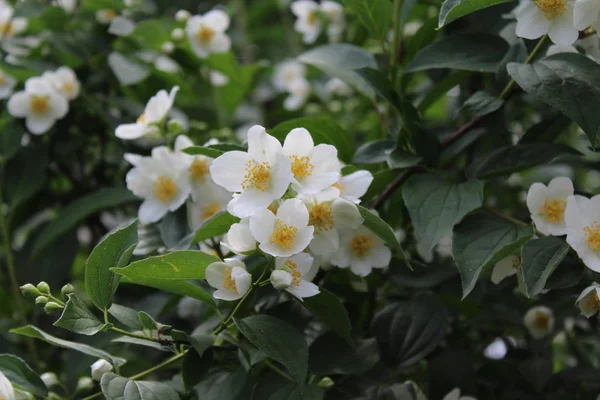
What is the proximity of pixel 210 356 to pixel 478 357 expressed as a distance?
61 cm

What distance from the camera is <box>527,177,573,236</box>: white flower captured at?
1.06m

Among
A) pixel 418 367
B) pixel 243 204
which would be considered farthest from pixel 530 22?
pixel 418 367

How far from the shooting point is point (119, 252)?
974mm

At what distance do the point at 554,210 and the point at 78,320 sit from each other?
710 millimetres

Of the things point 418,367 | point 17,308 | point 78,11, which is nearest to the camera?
point 418,367

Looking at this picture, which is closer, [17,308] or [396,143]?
[396,143]

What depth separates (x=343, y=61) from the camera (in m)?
1.39

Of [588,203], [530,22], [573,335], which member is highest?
[530,22]

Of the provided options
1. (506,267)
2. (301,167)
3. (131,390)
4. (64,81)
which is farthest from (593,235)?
(64,81)

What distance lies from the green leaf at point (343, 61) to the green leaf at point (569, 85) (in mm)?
337

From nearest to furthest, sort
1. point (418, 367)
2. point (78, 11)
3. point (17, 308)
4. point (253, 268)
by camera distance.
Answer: point (253, 268) < point (418, 367) < point (17, 308) < point (78, 11)

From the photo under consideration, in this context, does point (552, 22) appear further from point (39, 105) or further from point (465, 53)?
point (39, 105)

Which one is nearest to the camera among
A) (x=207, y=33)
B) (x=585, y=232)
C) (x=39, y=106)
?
(x=585, y=232)

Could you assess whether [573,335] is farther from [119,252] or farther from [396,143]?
[119,252]
